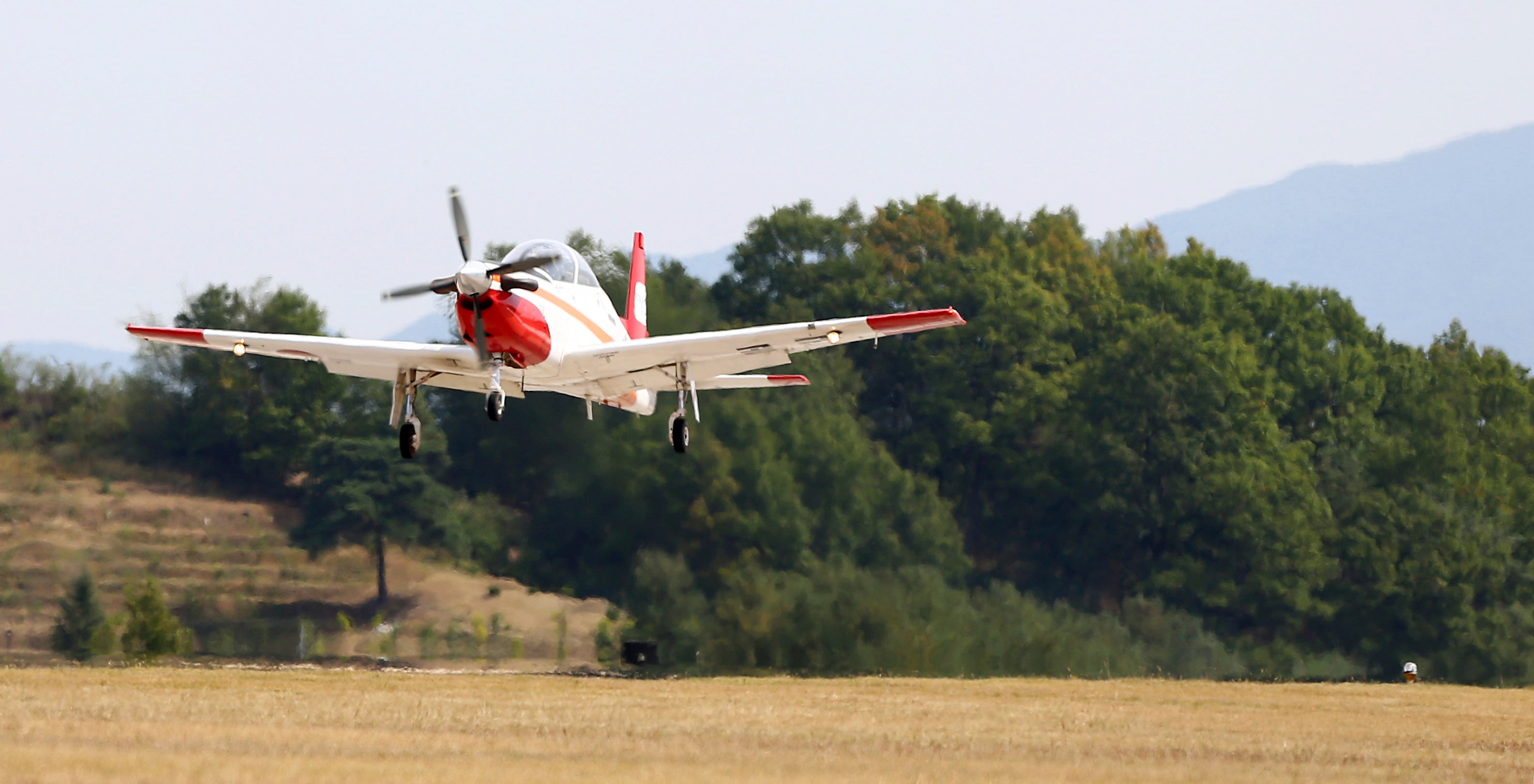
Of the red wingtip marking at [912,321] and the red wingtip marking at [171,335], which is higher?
the red wingtip marking at [171,335]

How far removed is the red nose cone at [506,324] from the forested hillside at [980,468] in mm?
19955

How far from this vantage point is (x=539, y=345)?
2266 cm

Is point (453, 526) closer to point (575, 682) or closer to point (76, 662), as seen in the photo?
point (76, 662)

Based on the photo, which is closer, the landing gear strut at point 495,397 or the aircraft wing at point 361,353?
the landing gear strut at point 495,397

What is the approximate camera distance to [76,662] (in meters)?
40.4

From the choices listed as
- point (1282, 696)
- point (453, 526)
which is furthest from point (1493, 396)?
point (453, 526)

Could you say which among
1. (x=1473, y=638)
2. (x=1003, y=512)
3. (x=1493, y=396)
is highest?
(x=1493, y=396)

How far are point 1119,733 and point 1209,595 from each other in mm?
31512

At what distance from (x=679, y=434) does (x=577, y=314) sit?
2775mm

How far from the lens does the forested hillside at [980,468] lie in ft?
144

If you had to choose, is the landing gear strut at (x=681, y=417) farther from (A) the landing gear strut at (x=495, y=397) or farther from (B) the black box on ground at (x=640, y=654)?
(B) the black box on ground at (x=640, y=654)

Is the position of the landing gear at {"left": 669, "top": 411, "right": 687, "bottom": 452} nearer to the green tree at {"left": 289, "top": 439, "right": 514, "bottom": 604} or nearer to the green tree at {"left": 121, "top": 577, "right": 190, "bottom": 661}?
the green tree at {"left": 121, "top": 577, "right": 190, "bottom": 661}

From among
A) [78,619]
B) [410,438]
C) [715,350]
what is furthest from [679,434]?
[78,619]

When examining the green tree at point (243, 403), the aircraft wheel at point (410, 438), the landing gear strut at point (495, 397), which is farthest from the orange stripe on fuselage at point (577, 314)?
the green tree at point (243, 403)
